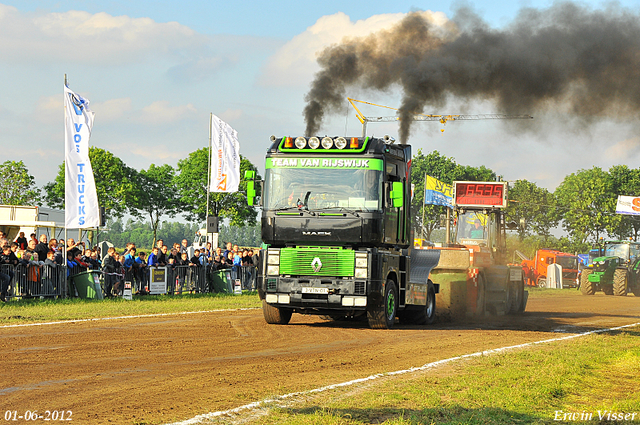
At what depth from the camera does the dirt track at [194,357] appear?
710cm

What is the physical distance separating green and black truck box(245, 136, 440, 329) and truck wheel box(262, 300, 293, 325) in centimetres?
76

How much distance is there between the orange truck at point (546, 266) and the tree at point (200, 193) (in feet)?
102

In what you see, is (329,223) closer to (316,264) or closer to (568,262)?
(316,264)

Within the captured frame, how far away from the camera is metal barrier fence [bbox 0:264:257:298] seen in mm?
18906

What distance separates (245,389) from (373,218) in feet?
21.5

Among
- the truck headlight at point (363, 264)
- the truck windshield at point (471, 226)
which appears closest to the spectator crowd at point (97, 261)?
the truck headlight at point (363, 264)

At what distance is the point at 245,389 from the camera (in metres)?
7.89

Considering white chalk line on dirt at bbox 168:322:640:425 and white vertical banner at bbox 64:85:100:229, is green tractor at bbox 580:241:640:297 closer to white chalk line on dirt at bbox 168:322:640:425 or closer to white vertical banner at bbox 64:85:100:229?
white chalk line on dirt at bbox 168:322:640:425

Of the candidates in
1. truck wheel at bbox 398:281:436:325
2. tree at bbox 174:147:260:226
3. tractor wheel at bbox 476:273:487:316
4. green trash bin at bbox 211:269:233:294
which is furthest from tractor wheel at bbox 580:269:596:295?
tree at bbox 174:147:260:226

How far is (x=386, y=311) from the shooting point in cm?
1480

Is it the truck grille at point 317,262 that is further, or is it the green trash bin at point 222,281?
the green trash bin at point 222,281

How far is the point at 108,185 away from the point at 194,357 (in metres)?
63.7

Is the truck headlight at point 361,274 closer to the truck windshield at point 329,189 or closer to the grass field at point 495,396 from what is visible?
the truck windshield at point 329,189

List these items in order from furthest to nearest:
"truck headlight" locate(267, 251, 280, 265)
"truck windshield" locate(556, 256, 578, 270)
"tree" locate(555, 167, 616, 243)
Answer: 1. "tree" locate(555, 167, 616, 243)
2. "truck windshield" locate(556, 256, 578, 270)
3. "truck headlight" locate(267, 251, 280, 265)
